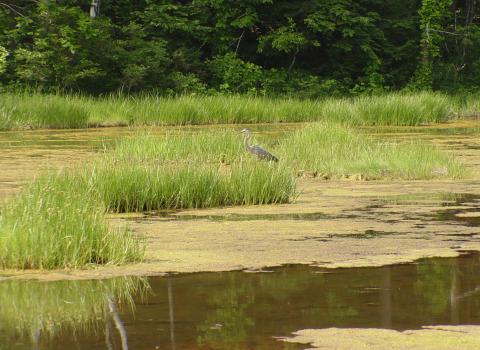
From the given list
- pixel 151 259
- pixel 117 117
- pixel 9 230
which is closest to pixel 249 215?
pixel 151 259

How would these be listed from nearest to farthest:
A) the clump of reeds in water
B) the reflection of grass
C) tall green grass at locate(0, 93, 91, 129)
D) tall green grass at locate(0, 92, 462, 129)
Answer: the reflection of grass
the clump of reeds in water
tall green grass at locate(0, 93, 91, 129)
tall green grass at locate(0, 92, 462, 129)

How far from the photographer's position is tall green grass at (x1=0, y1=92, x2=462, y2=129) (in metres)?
21.8

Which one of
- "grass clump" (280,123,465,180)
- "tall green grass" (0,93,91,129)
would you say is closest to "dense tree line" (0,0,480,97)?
"tall green grass" (0,93,91,129)

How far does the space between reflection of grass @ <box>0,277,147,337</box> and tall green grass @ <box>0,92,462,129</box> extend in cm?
1522

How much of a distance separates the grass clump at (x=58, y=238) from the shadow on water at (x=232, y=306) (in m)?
0.41

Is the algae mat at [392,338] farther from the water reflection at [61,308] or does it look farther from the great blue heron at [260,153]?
the great blue heron at [260,153]

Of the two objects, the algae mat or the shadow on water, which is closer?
the algae mat

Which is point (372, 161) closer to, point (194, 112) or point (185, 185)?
point (185, 185)

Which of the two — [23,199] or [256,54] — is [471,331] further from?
[256,54]

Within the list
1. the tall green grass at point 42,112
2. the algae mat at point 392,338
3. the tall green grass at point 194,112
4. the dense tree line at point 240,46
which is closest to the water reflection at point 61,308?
the algae mat at point 392,338

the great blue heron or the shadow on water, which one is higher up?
the shadow on water

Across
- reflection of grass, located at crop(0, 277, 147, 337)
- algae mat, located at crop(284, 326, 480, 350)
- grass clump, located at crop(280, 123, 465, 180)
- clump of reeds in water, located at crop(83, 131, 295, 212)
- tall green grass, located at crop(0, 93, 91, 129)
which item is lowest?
tall green grass, located at crop(0, 93, 91, 129)

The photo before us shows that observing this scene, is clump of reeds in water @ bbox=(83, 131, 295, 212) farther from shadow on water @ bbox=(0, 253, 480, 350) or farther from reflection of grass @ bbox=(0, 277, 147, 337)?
shadow on water @ bbox=(0, 253, 480, 350)

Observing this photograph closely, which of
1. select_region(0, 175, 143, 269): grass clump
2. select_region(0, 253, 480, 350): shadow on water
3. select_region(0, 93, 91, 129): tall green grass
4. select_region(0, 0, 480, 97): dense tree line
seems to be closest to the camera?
select_region(0, 253, 480, 350): shadow on water
